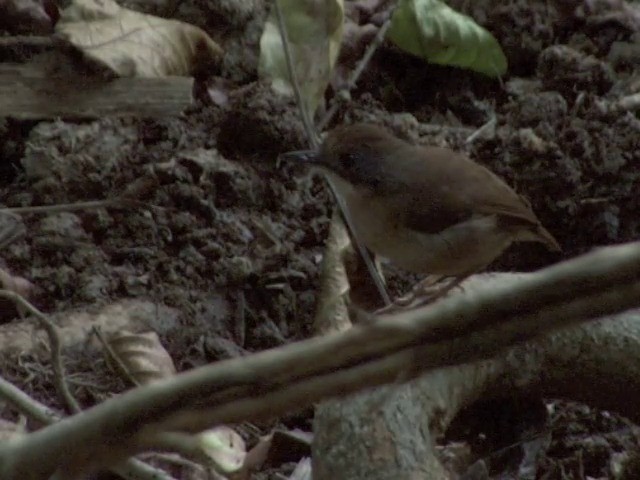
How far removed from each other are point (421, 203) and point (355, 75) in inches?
52.0

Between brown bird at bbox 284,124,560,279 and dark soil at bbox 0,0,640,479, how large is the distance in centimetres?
39

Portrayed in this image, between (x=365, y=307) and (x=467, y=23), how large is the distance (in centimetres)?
180

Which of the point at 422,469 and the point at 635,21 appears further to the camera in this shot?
the point at 635,21

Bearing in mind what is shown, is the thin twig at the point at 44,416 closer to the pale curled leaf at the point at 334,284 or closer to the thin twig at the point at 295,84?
the pale curled leaf at the point at 334,284

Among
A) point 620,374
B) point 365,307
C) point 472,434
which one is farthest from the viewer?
point 365,307

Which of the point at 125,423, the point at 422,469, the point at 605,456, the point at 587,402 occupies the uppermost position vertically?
the point at 125,423

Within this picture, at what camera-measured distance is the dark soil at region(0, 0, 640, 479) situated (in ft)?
12.0

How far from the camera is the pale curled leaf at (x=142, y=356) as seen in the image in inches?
128

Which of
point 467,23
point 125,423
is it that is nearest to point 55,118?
point 467,23

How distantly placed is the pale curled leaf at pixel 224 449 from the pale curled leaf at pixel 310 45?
6.03 ft

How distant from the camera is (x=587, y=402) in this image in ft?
10.6

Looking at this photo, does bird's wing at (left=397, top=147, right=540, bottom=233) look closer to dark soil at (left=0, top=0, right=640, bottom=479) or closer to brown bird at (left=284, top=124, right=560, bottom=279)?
brown bird at (left=284, top=124, right=560, bottom=279)

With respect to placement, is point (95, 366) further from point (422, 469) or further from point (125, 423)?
point (125, 423)

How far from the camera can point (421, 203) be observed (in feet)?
12.3
